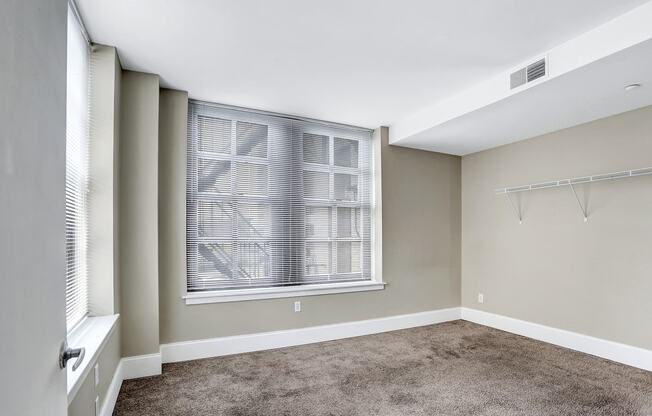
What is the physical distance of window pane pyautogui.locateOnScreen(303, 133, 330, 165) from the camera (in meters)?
4.24

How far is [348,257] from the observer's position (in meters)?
4.48

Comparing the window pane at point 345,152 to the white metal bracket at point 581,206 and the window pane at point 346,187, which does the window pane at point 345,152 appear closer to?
the window pane at point 346,187

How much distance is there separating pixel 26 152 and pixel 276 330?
10.8ft

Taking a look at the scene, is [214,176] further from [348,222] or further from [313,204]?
[348,222]

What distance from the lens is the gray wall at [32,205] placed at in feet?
2.47

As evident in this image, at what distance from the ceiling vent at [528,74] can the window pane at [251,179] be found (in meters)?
2.52

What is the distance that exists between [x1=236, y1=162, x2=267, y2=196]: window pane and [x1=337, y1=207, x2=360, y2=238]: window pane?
1.02 m

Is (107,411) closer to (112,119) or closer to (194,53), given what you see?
(112,119)

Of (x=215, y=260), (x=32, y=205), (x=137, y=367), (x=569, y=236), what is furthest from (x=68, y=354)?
(x=569, y=236)

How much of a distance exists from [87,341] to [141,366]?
42.0 inches

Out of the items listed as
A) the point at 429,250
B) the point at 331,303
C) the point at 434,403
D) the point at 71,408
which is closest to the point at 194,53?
the point at 71,408

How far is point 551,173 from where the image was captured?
157 inches

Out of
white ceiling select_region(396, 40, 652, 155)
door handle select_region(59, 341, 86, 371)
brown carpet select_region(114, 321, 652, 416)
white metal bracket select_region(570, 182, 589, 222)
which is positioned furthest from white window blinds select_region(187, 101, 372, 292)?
door handle select_region(59, 341, 86, 371)

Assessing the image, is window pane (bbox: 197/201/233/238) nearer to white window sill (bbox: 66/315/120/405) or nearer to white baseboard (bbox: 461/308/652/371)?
white window sill (bbox: 66/315/120/405)
